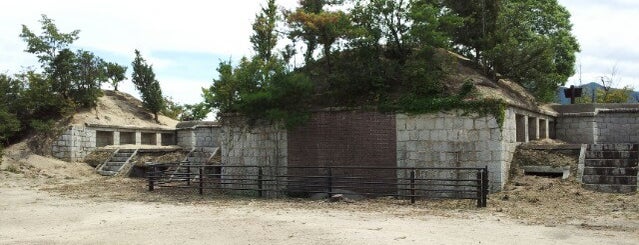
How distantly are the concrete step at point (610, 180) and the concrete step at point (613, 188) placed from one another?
0.20 metres

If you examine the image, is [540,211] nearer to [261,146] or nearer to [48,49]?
[261,146]

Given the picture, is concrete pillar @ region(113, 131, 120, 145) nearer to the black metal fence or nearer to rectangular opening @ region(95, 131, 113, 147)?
rectangular opening @ region(95, 131, 113, 147)

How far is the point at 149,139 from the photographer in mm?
27953

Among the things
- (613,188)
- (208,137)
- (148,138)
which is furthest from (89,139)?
(613,188)

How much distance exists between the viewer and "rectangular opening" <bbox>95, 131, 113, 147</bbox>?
25339mm

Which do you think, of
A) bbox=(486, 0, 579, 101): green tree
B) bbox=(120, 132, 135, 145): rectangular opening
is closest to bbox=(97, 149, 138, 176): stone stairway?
bbox=(120, 132, 135, 145): rectangular opening

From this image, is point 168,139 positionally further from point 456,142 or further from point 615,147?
point 615,147

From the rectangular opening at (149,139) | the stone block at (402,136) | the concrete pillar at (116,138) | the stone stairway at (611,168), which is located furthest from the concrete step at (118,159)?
the stone stairway at (611,168)

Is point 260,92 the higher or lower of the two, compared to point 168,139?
higher

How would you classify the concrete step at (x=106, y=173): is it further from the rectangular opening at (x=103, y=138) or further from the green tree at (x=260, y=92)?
the green tree at (x=260, y=92)

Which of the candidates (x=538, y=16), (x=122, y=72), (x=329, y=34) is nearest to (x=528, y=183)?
(x=329, y=34)

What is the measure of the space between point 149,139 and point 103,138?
2.73m

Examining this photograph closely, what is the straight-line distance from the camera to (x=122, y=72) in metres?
30.8

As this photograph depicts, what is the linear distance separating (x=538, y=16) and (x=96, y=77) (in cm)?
2310
